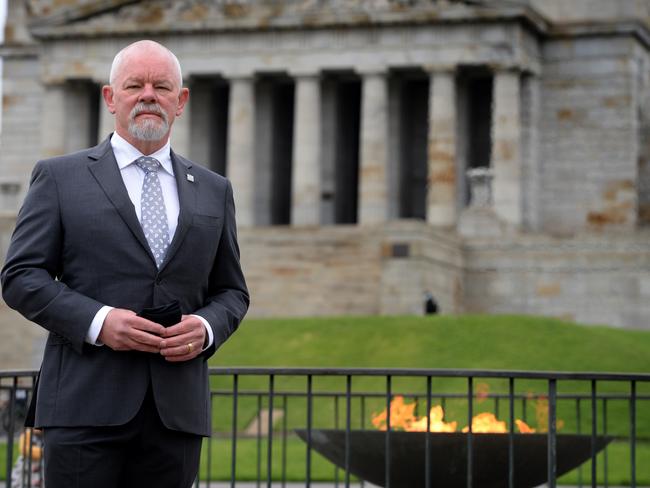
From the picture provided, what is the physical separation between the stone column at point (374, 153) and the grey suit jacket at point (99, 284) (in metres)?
52.5

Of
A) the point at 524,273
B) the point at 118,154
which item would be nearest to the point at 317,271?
the point at 524,273

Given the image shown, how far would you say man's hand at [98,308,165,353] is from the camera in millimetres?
8086

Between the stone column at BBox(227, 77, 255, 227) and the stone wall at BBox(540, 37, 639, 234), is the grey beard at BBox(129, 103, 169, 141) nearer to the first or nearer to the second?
the stone column at BBox(227, 77, 255, 227)

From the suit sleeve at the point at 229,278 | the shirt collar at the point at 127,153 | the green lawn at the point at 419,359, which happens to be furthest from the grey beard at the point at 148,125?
the green lawn at the point at 419,359

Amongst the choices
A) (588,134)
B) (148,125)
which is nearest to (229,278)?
(148,125)

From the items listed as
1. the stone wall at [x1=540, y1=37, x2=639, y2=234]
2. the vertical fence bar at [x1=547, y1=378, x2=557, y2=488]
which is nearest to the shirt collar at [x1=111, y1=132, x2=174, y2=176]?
the vertical fence bar at [x1=547, y1=378, x2=557, y2=488]

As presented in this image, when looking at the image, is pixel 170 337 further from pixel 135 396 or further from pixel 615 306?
pixel 615 306

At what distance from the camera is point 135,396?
26.9 feet

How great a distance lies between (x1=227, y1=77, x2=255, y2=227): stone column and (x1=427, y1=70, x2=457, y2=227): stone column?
7161 millimetres

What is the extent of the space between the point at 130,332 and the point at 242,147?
2162 inches

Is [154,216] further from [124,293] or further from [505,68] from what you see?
[505,68]

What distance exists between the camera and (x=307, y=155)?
2446 inches

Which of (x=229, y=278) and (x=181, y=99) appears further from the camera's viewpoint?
(x=229, y=278)

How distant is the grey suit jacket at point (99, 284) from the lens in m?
8.20
